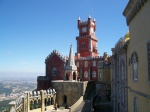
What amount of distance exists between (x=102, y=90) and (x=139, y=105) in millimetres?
25178

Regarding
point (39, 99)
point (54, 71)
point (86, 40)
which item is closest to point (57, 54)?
point (54, 71)

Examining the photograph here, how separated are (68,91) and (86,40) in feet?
57.0

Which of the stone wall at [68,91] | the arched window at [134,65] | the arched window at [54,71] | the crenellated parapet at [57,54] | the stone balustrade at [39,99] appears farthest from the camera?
the arched window at [54,71]

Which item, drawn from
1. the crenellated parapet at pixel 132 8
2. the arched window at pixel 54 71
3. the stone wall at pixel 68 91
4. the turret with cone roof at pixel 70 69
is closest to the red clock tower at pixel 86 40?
the turret with cone roof at pixel 70 69

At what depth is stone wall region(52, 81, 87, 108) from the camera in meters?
39.8

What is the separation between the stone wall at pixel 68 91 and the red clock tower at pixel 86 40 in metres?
12.6

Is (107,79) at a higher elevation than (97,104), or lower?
higher

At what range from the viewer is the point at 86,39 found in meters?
53.4

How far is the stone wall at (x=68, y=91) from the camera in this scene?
39750 millimetres

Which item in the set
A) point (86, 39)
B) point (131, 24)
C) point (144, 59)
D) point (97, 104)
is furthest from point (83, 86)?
point (144, 59)

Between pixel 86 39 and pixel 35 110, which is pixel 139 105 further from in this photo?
pixel 86 39

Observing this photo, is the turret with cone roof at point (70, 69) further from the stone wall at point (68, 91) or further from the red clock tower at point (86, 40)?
the red clock tower at point (86, 40)

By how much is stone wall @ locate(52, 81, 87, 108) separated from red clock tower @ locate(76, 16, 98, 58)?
12634 millimetres

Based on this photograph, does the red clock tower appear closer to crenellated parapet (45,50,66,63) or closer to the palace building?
the palace building
